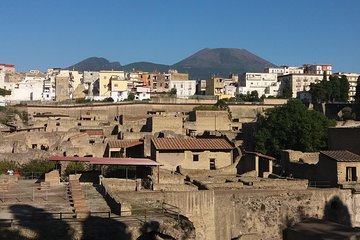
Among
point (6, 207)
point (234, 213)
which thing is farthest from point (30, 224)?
point (234, 213)

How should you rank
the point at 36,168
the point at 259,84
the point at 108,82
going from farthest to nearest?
the point at 259,84 → the point at 108,82 → the point at 36,168

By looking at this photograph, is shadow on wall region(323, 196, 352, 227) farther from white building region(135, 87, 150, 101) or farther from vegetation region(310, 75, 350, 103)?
vegetation region(310, 75, 350, 103)

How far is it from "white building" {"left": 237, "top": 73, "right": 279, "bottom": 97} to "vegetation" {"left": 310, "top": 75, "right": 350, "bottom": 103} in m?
21.7

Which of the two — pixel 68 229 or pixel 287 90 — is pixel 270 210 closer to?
pixel 68 229

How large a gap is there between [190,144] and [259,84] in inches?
3274

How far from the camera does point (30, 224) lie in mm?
13641

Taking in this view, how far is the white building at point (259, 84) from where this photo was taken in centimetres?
10719

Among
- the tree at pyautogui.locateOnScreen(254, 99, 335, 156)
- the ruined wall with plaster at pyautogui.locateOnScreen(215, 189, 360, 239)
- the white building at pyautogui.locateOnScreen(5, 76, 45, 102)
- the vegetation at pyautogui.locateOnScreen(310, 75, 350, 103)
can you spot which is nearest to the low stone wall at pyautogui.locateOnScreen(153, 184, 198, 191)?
the ruined wall with plaster at pyautogui.locateOnScreen(215, 189, 360, 239)

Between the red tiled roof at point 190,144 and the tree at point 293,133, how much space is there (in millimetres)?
9959

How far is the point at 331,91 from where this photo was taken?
275 feet

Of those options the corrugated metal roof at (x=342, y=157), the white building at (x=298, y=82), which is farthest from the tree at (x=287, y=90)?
the corrugated metal roof at (x=342, y=157)

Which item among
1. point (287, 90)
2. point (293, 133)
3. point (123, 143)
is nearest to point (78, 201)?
point (123, 143)

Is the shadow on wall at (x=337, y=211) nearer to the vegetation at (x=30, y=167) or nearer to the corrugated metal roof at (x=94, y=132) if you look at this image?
the vegetation at (x=30, y=167)

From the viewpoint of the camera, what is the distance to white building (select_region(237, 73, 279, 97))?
10719 centimetres
